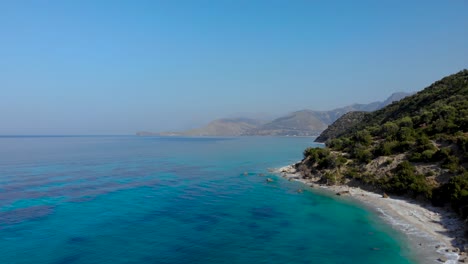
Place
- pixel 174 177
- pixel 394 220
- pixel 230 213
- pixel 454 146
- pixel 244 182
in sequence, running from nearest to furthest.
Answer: pixel 394 220, pixel 230 213, pixel 454 146, pixel 244 182, pixel 174 177

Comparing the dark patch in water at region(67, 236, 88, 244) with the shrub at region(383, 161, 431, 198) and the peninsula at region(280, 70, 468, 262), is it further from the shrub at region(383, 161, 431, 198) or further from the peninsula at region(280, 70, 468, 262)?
the shrub at region(383, 161, 431, 198)

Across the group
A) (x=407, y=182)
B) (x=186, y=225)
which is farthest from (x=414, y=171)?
(x=186, y=225)

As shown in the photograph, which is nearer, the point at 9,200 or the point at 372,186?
the point at 9,200

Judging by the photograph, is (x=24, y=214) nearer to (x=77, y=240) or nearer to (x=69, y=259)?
(x=77, y=240)

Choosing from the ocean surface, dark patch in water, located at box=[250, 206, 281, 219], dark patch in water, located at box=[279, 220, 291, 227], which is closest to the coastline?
the ocean surface

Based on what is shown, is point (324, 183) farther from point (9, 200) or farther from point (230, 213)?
point (9, 200)

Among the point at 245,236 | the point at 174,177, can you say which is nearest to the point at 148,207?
the point at 245,236
